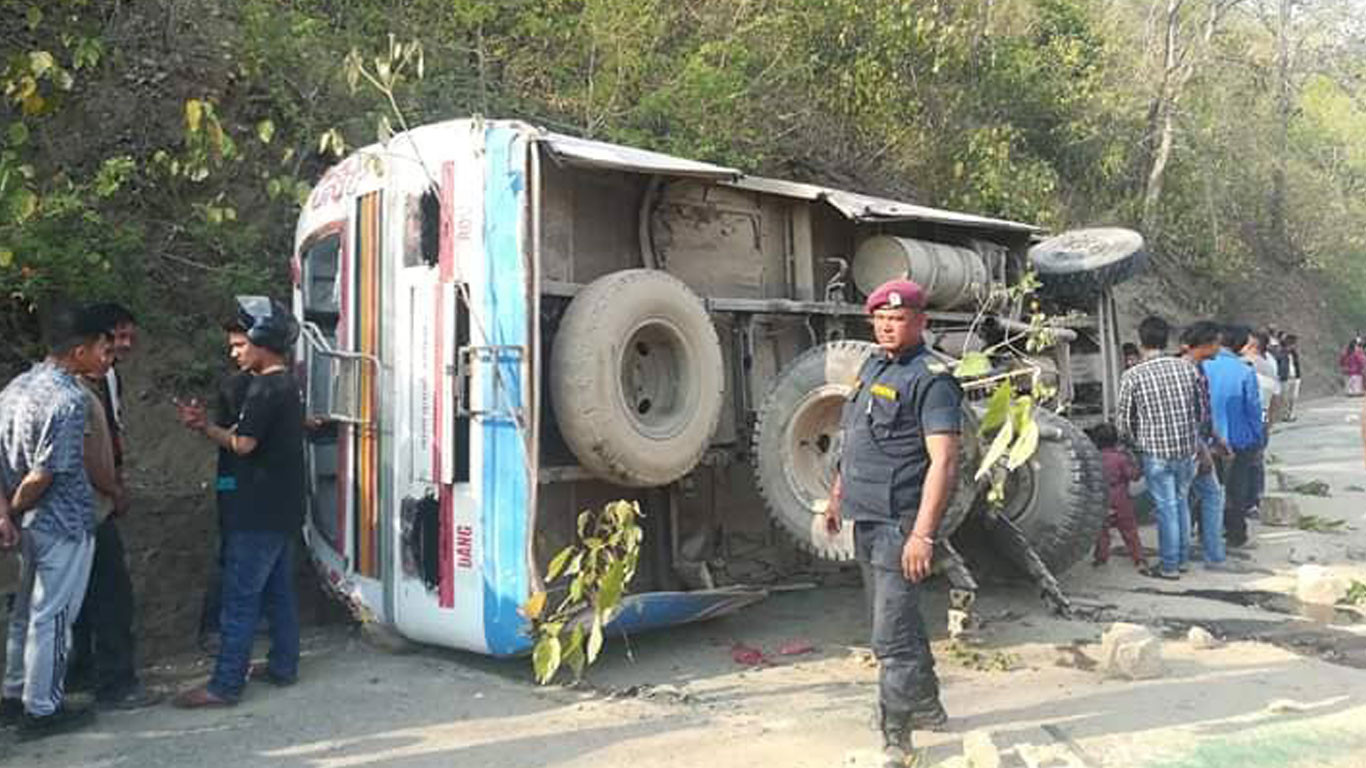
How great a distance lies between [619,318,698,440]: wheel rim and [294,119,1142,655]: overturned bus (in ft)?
0.04

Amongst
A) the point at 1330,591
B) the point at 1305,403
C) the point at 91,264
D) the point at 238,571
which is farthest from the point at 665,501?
the point at 1305,403

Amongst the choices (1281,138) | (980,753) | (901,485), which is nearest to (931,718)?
(980,753)

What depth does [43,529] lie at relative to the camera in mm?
4176

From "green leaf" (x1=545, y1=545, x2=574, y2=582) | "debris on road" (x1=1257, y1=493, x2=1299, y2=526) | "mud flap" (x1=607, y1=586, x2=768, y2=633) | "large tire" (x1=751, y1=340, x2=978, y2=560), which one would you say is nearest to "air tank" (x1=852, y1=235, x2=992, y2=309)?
"large tire" (x1=751, y1=340, x2=978, y2=560)

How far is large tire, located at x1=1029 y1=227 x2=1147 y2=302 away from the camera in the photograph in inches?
303

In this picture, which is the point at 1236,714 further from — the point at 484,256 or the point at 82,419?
the point at 82,419

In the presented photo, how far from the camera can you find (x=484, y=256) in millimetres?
4672

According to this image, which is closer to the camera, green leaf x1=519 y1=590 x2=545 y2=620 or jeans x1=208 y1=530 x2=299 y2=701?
green leaf x1=519 y1=590 x2=545 y2=620

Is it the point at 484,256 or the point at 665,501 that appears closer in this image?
the point at 484,256

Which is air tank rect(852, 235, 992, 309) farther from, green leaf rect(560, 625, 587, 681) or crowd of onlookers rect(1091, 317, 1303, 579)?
green leaf rect(560, 625, 587, 681)

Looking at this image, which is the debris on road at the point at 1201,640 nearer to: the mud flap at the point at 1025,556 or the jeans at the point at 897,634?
the mud flap at the point at 1025,556

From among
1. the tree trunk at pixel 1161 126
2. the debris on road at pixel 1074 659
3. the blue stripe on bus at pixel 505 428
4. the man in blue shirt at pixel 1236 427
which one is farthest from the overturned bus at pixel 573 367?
the tree trunk at pixel 1161 126

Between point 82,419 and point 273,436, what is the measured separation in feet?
2.39

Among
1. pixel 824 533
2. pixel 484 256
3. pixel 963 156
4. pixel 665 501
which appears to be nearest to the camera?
pixel 484 256
